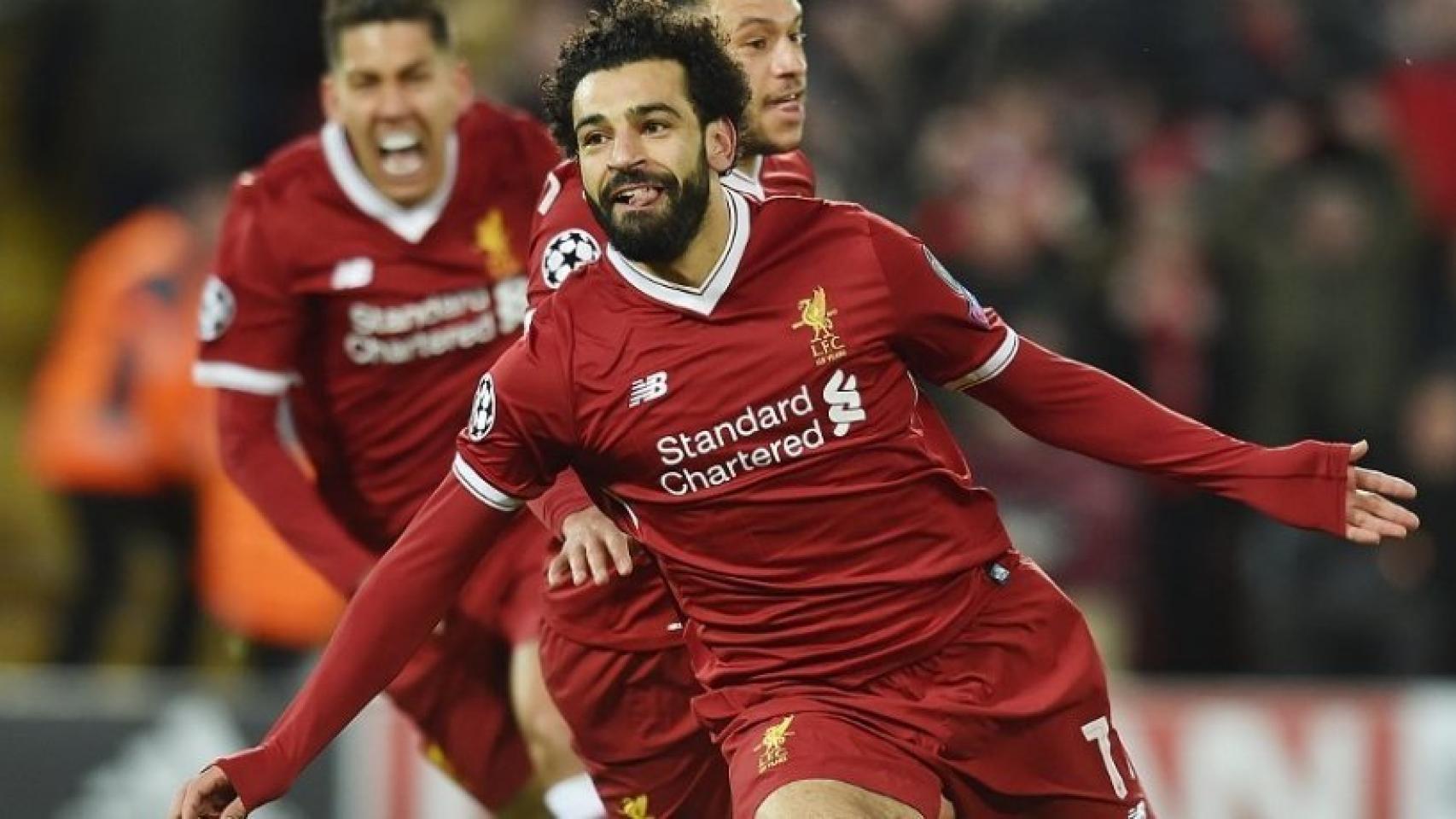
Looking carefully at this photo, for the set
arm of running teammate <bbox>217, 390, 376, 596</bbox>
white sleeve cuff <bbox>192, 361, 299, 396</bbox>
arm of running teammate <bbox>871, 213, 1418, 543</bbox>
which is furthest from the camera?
white sleeve cuff <bbox>192, 361, 299, 396</bbox>

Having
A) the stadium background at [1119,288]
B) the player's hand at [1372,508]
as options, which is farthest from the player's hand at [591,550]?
the stadium background at [1119,288]

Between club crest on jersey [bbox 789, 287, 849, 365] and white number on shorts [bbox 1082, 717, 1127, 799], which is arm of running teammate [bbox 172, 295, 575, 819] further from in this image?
white number on shorts [bbox 1082, 717, 1127, 799]

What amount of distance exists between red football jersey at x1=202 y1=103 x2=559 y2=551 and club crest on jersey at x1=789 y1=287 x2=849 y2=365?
1292 mm

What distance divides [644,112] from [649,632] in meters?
1.16

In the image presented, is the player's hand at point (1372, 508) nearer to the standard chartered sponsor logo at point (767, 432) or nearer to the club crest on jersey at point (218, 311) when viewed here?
the standard chartered sponsor logo at point (767, 432)

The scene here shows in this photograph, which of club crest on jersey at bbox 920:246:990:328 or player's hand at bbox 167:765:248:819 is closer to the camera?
player's hand at bbox 167:765:248:819

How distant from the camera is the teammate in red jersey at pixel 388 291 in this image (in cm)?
607

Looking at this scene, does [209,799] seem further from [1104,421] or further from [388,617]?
[1104,421]

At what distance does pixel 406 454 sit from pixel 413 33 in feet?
3.10

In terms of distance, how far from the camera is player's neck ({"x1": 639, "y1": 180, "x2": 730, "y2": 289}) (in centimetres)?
493

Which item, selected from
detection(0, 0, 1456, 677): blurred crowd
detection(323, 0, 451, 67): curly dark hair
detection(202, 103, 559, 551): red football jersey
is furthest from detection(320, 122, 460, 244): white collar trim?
detection(0, 0, 1456, 677): blurred crowd

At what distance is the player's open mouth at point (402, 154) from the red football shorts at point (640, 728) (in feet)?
3.64

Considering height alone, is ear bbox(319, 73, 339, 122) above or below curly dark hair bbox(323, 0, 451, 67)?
below

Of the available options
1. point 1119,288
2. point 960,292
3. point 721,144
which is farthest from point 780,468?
point 1119,288
